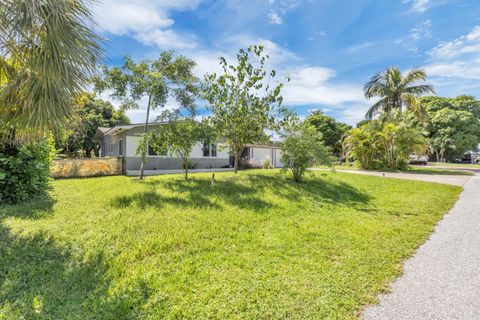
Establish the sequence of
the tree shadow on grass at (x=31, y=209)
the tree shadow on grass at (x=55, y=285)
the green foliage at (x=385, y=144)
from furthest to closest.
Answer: the green foliage at (x=385, y=144) < the tree shadow on grass at (x=31, y=209) < the tree shadow on grass at (x=55, y=285)

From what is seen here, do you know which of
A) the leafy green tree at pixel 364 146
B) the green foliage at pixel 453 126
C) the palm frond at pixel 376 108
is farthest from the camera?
the green foliage at pixel 453 126

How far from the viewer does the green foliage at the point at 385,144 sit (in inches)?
713

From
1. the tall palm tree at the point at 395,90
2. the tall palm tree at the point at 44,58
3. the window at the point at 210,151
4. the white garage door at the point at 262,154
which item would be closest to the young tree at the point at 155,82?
the tall palm tree at the point at 44,58

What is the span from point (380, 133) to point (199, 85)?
14672mm

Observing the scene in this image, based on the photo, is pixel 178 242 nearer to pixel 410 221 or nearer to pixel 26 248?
pixel 26 248

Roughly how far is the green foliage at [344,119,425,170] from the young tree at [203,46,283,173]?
1174 cm

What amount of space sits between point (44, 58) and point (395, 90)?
25.7 metres

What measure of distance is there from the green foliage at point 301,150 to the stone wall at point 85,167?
10.5m

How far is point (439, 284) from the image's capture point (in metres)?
3.15

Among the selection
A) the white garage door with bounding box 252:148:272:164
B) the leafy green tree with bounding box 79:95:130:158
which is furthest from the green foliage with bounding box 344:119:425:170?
the leafy green tree with bounding box 79:95:130:158

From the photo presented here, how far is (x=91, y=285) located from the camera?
3027 millimetres

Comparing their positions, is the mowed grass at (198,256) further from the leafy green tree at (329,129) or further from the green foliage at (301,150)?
the leafy green tree at (329,129)

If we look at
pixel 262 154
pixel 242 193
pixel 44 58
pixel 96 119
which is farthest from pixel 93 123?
pixel 44 58

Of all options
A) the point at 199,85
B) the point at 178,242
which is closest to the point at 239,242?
the point at 178,242
